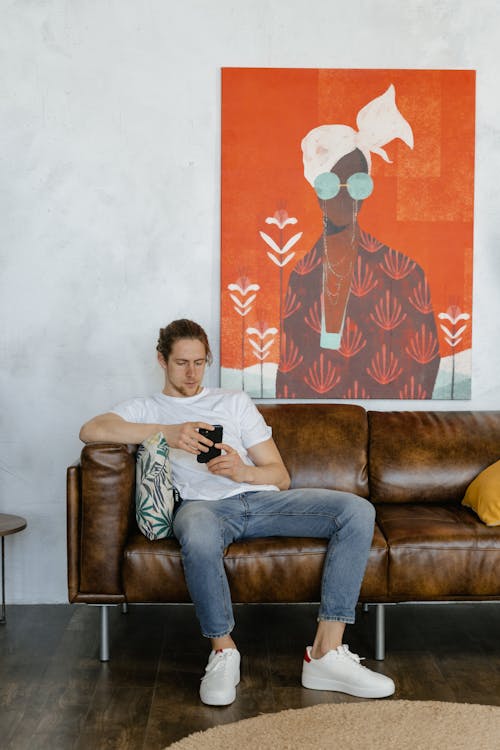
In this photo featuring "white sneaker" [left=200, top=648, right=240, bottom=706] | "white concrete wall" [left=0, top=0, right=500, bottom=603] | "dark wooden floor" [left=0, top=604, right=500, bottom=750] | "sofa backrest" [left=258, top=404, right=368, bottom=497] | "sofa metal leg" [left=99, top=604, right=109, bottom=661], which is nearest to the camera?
"dark wooden floor" [left=0, top=604, right=500, bottom=750]

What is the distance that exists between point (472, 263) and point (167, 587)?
6.29 feet

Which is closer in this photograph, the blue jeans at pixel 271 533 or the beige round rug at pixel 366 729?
the beige round rug at pixel 366 729

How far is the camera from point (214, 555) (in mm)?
2518

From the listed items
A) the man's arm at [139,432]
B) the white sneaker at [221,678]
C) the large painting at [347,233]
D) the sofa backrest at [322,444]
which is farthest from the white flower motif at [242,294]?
the white sneaker at [221,678]

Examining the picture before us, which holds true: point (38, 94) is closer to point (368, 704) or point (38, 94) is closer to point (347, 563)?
point (347, 563)

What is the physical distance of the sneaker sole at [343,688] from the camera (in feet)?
8.10

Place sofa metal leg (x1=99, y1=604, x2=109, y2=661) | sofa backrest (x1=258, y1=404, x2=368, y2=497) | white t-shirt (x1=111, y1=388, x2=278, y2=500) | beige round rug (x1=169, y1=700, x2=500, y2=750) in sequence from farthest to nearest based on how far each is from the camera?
1. sofa backrest (x1=258, y1=404, x2=368, y2=497)
2. white t-shirt (x1=111, y1=388, x2=278, y2=500)
3. sofa metal leg (x1=99, y1=604, x2=109, y2=661)
4. beige round rug (x1=169, y1=700, x2=500, y2=750)

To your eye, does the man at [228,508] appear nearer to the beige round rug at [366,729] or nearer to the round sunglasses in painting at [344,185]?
the beige round rug at [366,729]

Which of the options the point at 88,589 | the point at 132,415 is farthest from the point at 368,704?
the point at 132,415

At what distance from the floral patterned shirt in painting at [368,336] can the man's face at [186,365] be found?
1.97 feet

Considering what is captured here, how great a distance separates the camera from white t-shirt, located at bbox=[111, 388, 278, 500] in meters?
2.93

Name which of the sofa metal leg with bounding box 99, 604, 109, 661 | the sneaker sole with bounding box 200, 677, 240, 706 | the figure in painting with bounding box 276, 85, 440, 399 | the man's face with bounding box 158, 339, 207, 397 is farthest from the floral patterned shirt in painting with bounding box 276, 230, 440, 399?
the sneaker sole with bounding box 200, 677, 240, 706

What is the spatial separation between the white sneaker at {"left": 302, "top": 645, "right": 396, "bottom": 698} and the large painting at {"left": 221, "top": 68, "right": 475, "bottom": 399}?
129cm

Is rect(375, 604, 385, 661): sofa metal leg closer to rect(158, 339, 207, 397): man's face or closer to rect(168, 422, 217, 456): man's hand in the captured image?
rect(168, 422, 217, 456): man's hand
